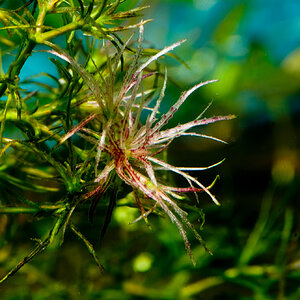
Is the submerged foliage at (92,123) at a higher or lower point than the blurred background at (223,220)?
higher

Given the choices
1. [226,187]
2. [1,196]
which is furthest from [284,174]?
[1,196]

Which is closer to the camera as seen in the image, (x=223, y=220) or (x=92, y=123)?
(x=92, y=123)

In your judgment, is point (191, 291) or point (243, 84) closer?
point (191, 291)

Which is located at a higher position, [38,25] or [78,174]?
[38,25]

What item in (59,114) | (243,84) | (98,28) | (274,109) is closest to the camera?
(98,28)

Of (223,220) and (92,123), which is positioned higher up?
(92,123)

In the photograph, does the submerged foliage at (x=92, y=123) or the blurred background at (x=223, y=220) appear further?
the blurred background at (x=223, y=220)

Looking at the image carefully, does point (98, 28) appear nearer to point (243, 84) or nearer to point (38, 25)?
point (38, 25)

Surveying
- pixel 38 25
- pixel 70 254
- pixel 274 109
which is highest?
pixel 38 25

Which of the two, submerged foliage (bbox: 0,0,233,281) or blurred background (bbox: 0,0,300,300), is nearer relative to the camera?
submerged foliage (bbox: 0,0,233,281)

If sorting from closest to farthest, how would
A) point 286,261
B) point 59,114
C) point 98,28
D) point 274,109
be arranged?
point 98,28 < point 59,114 < point 286,261 < point 274,109

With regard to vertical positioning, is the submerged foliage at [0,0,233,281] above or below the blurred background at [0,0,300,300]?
above
